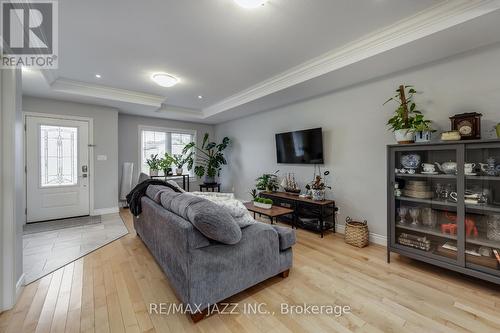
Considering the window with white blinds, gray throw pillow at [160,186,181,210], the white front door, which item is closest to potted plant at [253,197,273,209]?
gray throw pillow at [160,186,181,210]

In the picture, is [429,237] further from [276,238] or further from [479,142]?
[276,238]

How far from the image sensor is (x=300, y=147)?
410cm

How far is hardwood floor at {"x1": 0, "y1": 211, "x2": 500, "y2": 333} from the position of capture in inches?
63.2

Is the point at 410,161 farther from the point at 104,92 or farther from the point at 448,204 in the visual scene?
the point at 104,92

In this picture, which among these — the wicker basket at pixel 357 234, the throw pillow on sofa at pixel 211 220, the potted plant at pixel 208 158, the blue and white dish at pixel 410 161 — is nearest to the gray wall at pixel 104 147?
the potted plant at pixel 208 158

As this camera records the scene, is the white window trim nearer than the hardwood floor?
No

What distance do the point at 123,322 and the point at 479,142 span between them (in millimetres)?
3363

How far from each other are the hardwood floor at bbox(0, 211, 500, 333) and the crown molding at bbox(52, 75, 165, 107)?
2.88 m

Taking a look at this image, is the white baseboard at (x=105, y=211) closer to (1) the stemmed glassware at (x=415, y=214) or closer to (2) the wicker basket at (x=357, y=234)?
(2) the wicker basket at (x=357, y=234)

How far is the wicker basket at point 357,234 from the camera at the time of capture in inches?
119

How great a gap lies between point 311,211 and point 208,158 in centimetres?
388

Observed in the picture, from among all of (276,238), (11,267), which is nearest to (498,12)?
(276,238)

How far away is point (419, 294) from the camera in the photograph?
1.98 metres

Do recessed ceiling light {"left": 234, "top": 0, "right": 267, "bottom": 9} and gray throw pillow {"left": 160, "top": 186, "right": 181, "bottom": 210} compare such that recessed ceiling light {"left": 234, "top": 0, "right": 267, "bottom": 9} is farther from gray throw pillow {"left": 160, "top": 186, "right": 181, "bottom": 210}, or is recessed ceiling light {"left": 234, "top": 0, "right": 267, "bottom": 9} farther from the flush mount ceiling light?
the flush mount ceiling light
